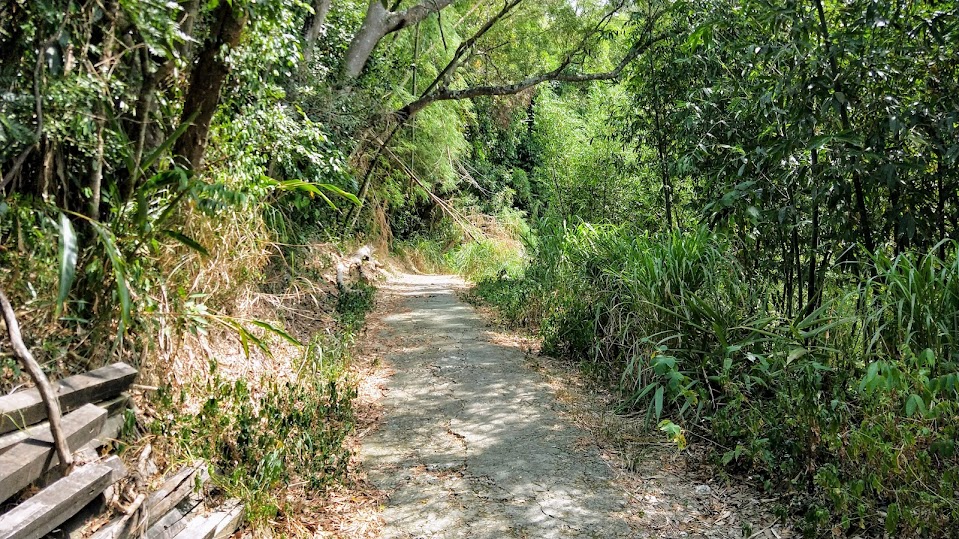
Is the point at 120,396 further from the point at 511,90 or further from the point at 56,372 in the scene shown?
the point at 511,90

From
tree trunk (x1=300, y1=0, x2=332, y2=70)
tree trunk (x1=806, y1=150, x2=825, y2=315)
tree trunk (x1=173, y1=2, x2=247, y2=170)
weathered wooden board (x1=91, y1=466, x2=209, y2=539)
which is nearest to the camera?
weathered wooden board (x1=91, y1=466, x2=209, y2=539)

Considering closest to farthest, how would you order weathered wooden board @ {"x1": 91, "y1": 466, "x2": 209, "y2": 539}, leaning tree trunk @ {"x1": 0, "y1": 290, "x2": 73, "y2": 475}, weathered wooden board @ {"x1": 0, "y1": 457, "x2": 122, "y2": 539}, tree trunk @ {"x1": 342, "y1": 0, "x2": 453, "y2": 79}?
weathered wooden board @ {"x1": 0, "y1": 457, "x2": 122, "y2": 539}, leaning tree trunk @ {"x1": 0, "y1": 290, "x2": 73, "y2": 475}, weathered wooden board @ {"x1": 91, "y1": 466, "x2": 209, "y2": 539}, tree trunk @ {"x1": 342, "y1": 0, "x2": 453, "y2": 79}

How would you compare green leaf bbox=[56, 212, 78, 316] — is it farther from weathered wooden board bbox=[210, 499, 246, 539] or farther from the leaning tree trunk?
weathered wooden board bbox=[210, 499, 246, 539]

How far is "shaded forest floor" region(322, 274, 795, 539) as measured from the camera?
Answer: 3090 millimetres

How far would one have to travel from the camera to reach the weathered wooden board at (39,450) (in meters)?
2.08

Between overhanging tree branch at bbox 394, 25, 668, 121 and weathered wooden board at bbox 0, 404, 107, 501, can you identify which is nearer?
weathered wooden board at bbox 0, 404, 107, 501

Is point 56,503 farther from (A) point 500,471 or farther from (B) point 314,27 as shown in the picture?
Answer: (B) point 314,27

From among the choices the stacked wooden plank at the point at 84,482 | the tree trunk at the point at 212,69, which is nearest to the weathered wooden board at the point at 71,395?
the stacked wooden plank at the point at 84,482

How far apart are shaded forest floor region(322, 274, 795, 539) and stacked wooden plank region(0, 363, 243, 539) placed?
685 millimetres

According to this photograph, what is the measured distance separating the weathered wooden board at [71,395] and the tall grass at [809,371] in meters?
2.83

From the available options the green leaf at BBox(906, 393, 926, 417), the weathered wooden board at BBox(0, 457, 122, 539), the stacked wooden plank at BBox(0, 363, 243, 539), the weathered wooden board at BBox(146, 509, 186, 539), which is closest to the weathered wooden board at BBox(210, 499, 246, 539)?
the stacked wooden plank at BBox(0, 363, 243, 539)

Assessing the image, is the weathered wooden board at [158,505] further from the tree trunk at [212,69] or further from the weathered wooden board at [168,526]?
the tree trunk at [212,69]

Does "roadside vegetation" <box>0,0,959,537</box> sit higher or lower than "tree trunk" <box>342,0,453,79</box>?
lower

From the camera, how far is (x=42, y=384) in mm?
2213
